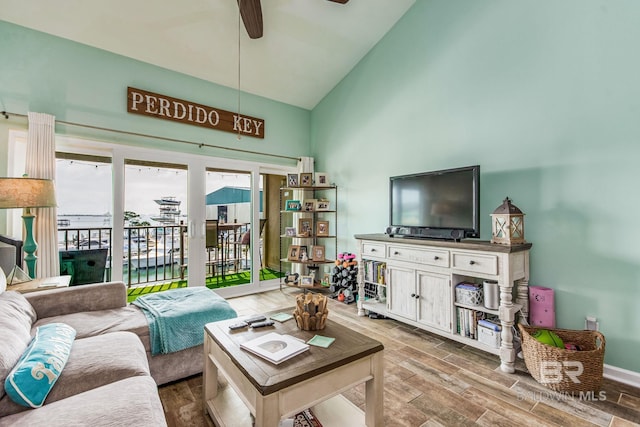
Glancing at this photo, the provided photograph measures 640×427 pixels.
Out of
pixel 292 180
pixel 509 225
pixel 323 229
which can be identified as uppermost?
pixel 292 180

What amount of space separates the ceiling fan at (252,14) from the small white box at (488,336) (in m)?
2.96

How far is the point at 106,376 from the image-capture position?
4.27 feet

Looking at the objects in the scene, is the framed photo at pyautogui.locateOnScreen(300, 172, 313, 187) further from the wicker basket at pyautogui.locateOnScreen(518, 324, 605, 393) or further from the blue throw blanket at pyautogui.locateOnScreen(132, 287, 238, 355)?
the wicker basket at pyautogui.locateOnScreen(518, 324, 605, 393)

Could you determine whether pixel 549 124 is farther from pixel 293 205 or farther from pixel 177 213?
pixel 177 213

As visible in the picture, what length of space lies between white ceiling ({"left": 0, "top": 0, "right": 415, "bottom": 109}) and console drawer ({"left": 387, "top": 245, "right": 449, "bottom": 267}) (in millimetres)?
2642

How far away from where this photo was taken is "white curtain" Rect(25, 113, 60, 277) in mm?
2555

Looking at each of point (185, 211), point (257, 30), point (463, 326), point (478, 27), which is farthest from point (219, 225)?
point (478, 27)

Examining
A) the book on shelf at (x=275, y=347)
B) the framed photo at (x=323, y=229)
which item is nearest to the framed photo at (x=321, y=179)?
the framed photo at (x=323, y=229)

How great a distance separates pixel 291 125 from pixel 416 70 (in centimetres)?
203

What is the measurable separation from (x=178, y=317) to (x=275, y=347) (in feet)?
3.23

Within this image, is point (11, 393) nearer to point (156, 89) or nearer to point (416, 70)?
point (156, 89)

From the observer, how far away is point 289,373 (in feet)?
3.87

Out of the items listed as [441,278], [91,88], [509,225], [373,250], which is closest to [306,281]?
[373,250]

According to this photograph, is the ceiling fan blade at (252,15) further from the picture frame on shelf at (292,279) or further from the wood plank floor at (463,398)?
the picture frame on shelf at (292,279)
